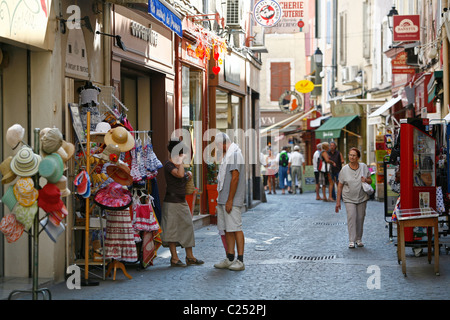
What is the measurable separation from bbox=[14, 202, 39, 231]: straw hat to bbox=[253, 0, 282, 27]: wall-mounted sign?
13.4 metres

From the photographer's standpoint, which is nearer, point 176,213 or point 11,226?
point 11,226

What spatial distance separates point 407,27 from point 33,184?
16.7 metres

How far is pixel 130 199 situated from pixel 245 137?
12.8 m

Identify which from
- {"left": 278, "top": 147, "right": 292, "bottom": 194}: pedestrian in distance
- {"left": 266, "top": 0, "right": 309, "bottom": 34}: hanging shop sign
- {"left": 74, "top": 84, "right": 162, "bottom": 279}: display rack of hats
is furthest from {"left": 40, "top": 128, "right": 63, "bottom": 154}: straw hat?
{"left": 278, "top": 147, "right": 292, "bottom": 194}: pedestrian in distance

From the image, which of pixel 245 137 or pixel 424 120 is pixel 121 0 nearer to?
pixel 424 120

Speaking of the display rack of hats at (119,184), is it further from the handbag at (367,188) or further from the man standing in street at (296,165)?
the man standing in street at (296,165)

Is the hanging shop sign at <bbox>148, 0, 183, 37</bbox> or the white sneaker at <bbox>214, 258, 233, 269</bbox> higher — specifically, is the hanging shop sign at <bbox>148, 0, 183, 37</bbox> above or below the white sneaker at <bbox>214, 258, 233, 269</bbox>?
above

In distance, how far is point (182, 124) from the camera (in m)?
15.6

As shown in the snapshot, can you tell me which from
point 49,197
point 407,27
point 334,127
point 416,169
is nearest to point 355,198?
point 416,169

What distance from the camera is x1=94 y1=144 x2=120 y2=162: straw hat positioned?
9.20 m

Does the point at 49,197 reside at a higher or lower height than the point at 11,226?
higher

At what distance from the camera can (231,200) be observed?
10.2 m

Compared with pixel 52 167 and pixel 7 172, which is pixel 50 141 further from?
pixel 7 172

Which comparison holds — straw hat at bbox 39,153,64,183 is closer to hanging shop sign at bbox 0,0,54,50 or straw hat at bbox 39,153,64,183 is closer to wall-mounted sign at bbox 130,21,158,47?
hanging shop sign at bbox 0,0,54,50
